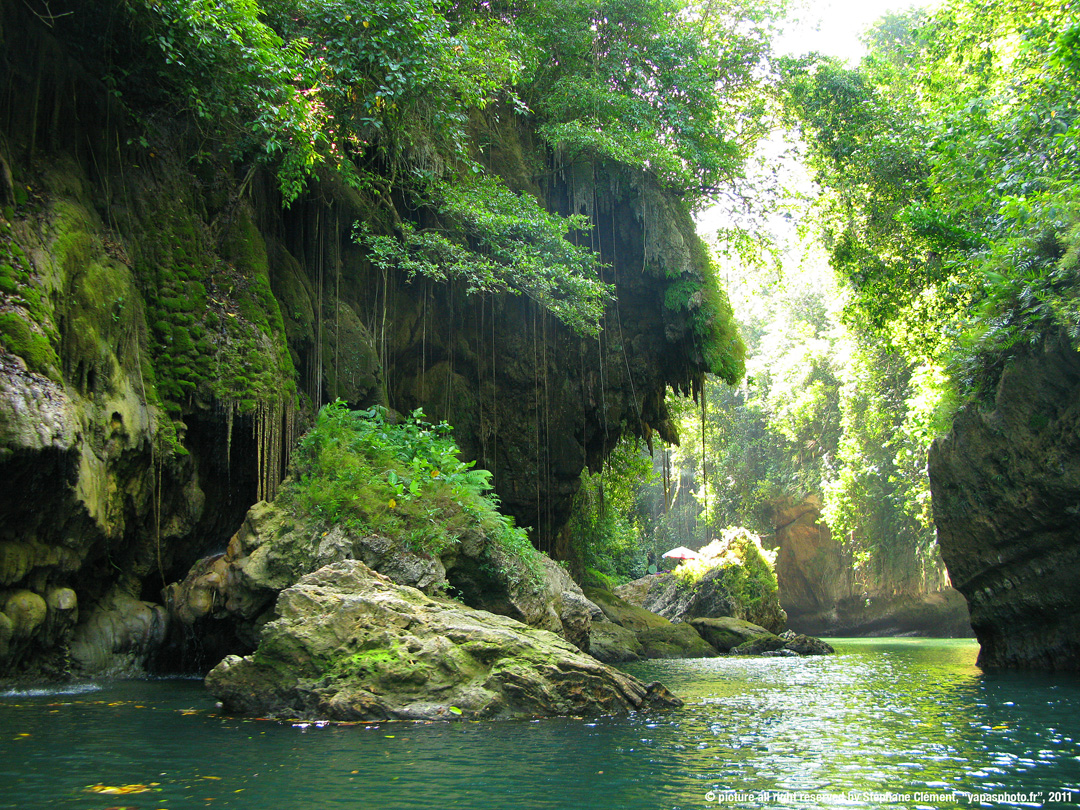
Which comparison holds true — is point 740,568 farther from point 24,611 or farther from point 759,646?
point 24,611

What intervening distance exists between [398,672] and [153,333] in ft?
21.2

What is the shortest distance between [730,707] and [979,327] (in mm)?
6593

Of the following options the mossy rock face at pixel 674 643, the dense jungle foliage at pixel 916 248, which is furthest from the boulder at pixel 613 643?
the dense jungle foliage at pixel 916 248

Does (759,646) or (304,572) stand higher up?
(304,572)

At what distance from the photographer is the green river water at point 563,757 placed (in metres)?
3.95

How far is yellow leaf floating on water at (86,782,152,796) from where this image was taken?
157 inches

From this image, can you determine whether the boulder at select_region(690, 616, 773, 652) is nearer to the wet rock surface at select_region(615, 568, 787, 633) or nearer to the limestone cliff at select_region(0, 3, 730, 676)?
the wet rock surface at select_region(615, 568, 787, 633)

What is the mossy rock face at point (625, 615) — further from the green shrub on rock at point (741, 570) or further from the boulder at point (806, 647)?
the green shrub on rock at point (741, 570)

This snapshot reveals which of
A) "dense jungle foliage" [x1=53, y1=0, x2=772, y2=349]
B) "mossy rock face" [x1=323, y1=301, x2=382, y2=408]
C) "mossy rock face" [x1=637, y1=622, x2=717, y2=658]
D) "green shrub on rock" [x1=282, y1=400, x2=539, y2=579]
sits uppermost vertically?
"dense jungle foliage" [x1=53, y1=0, x2=772, y2=349]

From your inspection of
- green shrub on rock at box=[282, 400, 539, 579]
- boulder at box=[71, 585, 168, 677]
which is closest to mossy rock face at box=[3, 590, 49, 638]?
boulder at box=[71, 585, 168, 677]

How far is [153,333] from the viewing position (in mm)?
10508

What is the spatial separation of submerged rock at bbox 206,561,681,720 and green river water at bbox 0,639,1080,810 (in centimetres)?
31

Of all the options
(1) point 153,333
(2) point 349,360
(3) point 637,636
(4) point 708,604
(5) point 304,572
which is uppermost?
(2) point 349,360

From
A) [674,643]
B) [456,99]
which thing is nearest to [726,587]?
[674,643]
